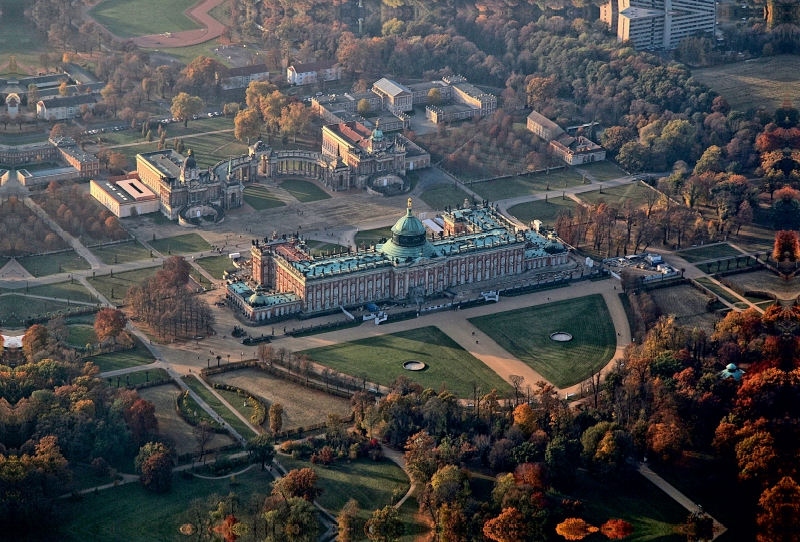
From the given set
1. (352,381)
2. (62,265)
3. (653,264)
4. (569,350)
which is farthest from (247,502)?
(653,264)

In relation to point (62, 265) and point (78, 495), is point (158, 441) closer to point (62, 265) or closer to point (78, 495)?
point (78, 495)

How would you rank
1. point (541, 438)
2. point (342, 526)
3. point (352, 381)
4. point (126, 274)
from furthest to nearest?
point (126, 274)
point (352, 381)
point (541, 438)
point (342, 526)

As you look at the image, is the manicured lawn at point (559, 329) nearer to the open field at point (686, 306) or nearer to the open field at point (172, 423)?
the open field at point (686, 306)

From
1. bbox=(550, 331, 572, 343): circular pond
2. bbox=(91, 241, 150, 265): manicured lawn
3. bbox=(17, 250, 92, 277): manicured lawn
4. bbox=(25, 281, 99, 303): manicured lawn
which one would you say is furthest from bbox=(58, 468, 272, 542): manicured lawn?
bbox=(91, 241, 150, 265): manicured lawn

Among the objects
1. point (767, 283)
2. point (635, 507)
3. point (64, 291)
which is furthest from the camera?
point (767, 283)

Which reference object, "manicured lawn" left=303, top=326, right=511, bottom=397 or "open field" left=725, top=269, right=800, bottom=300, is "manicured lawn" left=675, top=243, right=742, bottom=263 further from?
"manicured lawn" left=303, top=326, right=511, bottom=397

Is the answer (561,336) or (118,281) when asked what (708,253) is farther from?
(118,281)

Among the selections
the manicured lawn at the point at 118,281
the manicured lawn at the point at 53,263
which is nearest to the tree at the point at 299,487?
the manicured lawn at the point at 118,281

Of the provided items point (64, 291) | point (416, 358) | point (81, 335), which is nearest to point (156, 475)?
point (81, 335)
